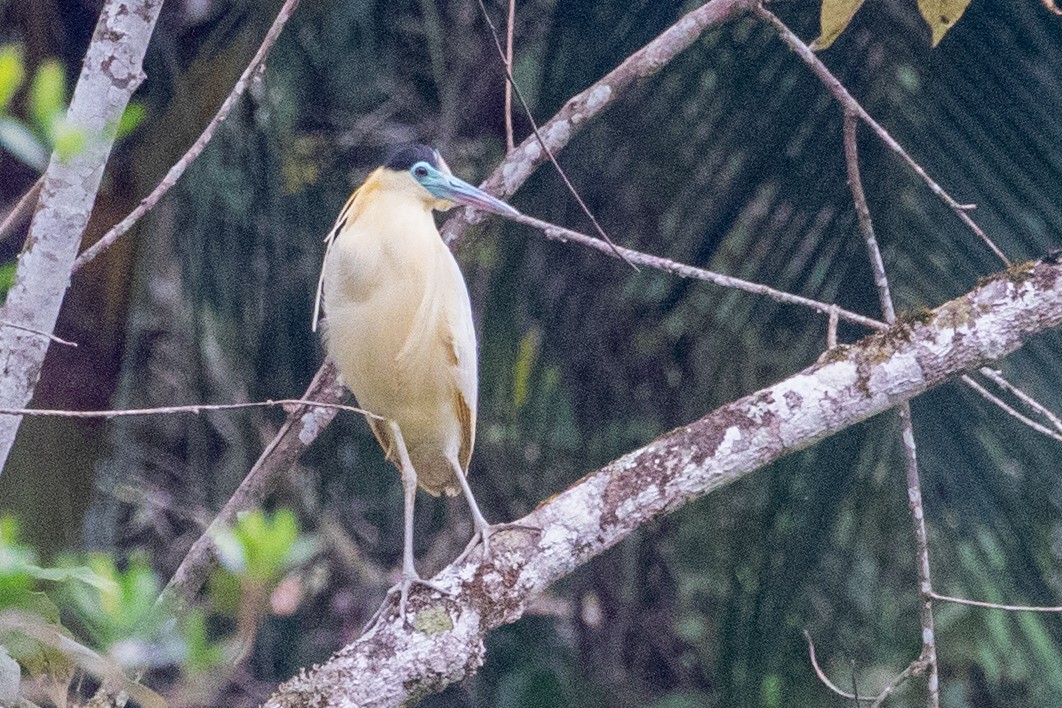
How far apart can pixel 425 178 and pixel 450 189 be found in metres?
0.07

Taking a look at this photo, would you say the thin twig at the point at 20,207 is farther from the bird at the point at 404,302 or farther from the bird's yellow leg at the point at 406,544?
the bird's yellow leg at the point at 406,544

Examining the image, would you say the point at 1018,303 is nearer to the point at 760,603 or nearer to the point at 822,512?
the point at 822,512

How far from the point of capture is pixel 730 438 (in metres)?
1.93

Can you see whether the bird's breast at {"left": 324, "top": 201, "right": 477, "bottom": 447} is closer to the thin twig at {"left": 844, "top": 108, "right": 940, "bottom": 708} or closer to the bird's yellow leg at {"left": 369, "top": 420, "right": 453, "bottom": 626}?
the bird's yellow leg at {"left": 369, "top": 420, "right": 453, "bottom": 626}

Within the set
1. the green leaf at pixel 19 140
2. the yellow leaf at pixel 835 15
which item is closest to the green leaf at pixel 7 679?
the green leaf at pixel 19 140

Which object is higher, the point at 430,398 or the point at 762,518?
the point at 430,398

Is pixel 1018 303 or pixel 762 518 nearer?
pixel 1018 303

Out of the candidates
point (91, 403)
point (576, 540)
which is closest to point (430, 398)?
point (576, 540)

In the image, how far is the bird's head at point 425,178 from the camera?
8.34ft

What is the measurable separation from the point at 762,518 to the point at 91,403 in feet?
5.29

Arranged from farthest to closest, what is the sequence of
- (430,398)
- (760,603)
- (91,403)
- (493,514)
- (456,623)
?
(493,514) < (91,403) < (760,603) < (430,398) < (456,623)

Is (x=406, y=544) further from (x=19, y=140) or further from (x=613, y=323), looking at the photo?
(x=19, y=140)

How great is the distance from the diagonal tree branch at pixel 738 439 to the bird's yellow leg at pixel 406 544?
25 mm

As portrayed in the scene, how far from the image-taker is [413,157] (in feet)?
8.49
